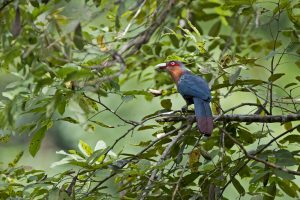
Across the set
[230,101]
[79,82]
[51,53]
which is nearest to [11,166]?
[79,82]

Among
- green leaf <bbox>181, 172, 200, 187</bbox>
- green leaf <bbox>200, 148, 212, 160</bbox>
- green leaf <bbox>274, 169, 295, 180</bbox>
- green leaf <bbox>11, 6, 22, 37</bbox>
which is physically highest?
green leaf <bbox>11, 6, 22, 37</bbox>

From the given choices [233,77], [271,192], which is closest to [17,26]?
[233,77]

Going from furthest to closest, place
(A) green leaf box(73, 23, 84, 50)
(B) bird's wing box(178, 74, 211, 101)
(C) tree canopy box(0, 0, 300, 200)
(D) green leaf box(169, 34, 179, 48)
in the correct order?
(D) green leaf box(169, 34, 179, 48), (B) bird's wing box(178, 74, 211, 101), (C) tree canopy box(0, 0, 300, 200), (A) green leaf box(73, 23, 84, 50)

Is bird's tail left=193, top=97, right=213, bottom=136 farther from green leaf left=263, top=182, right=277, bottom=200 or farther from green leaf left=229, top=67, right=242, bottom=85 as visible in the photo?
green leaf left=263, top=182, right=277, bottom=200

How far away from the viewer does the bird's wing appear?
132 inches

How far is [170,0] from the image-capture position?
243cm

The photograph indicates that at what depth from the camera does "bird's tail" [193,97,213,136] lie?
2962mm

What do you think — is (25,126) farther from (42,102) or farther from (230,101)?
(230,101)

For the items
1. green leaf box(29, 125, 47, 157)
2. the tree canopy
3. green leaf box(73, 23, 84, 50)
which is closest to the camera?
green leaf box(73, 23, 84, 50)

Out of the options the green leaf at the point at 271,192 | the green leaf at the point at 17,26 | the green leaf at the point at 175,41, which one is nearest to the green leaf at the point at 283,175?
the green leaf at the point at 271,192

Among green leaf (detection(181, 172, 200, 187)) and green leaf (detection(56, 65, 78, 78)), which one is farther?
green leaf (detection(181, 172, 200, 187))

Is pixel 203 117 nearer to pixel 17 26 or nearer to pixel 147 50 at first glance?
pixel 17 26

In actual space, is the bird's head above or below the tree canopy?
above

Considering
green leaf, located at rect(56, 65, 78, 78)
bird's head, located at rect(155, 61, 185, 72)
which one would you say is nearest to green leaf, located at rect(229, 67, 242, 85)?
green leaf, located at rect(56, 65, 78, 78)
